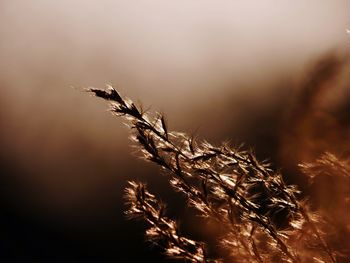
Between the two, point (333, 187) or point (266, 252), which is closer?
point (266, 252)

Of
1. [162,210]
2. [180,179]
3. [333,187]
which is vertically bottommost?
[162,210]

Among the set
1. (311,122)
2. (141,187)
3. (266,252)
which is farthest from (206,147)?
(311,122)

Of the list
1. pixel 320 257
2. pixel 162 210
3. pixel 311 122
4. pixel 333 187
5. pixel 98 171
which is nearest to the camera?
pixel 162 210

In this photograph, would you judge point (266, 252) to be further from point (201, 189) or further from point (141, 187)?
point (141, 187)

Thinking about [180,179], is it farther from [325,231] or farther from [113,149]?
[113,149]

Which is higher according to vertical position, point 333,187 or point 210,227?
point 333,187

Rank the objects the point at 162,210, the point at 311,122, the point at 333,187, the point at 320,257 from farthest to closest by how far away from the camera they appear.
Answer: the point at 311,122 → the point at 333,187 → the point at 320,257 → the point at 162,210

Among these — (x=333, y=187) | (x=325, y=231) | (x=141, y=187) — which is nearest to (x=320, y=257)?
(x=325, y=231)
